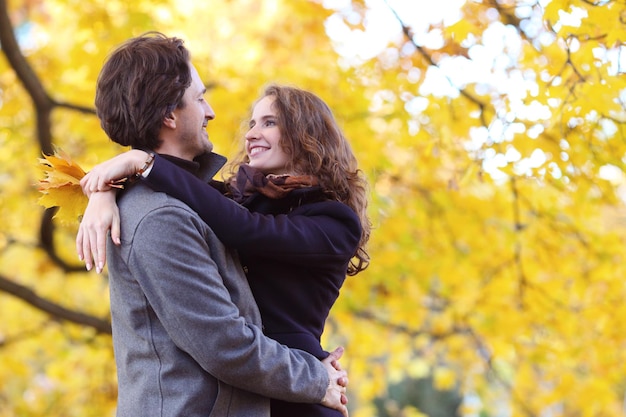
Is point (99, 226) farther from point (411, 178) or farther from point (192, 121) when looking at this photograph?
point (411, 178)

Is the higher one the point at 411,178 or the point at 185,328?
the point at 185,328

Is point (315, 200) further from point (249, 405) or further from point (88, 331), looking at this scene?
point (88, 331)

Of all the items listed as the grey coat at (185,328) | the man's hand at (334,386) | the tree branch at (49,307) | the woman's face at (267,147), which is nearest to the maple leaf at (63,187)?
the grey coat at (185,328)

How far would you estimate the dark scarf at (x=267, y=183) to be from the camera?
2.12 metres

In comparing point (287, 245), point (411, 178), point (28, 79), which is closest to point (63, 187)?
point (287, 245)

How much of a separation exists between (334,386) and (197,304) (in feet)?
1.48

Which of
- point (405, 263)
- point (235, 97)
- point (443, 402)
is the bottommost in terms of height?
point (443, 402)

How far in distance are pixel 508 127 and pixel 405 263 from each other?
272cm

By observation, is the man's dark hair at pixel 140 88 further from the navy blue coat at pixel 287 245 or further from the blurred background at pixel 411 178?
→ the blurred background at pixel 411 178

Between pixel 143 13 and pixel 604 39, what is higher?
pixel 604 39

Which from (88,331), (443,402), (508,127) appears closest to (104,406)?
(88,331)

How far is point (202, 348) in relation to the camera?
6.00ft

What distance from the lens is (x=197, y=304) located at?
183 centimetres

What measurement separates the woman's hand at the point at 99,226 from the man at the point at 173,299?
0.01 meters
